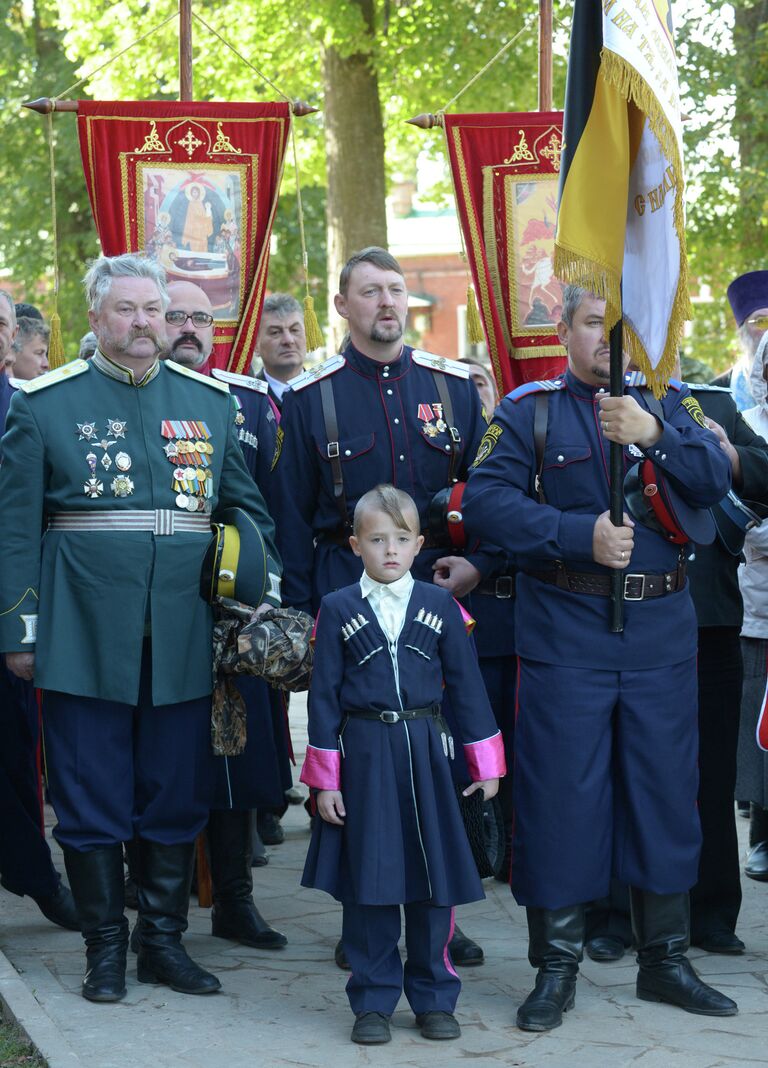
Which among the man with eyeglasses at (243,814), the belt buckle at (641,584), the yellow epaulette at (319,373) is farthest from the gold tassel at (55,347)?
the belt buckle at (641,584)

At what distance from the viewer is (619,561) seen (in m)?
4.53

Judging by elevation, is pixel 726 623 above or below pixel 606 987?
above

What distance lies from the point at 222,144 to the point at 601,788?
351cm

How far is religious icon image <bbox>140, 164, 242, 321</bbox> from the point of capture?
22.1 ft

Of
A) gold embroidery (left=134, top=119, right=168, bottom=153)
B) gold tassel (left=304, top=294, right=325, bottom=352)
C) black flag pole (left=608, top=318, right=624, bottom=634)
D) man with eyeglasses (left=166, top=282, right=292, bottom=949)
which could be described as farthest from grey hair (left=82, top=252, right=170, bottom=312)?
gold tassel (left=304, top=294, right=325, bottom=352)

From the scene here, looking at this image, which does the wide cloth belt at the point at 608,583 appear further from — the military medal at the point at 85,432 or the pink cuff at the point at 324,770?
the military medal at the point at 85,432

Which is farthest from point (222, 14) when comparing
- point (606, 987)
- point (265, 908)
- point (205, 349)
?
point (606, 987)

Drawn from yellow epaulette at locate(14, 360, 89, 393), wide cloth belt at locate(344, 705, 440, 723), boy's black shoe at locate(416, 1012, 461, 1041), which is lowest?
boy's black shoe at locate(416, 1012, 461, 1041)

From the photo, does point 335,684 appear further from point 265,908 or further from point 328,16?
point 328,16

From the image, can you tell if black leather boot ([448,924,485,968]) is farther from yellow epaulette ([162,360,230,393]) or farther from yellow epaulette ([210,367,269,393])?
yellow epaulette ([210,367,269,393])

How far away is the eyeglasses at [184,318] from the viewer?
607cm

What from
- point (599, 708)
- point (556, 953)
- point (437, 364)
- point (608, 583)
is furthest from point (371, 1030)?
point (437, 364)

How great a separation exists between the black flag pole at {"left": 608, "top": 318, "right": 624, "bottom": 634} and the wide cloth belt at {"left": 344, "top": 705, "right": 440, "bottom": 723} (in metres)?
0.60

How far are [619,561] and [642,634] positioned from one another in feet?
0.90
